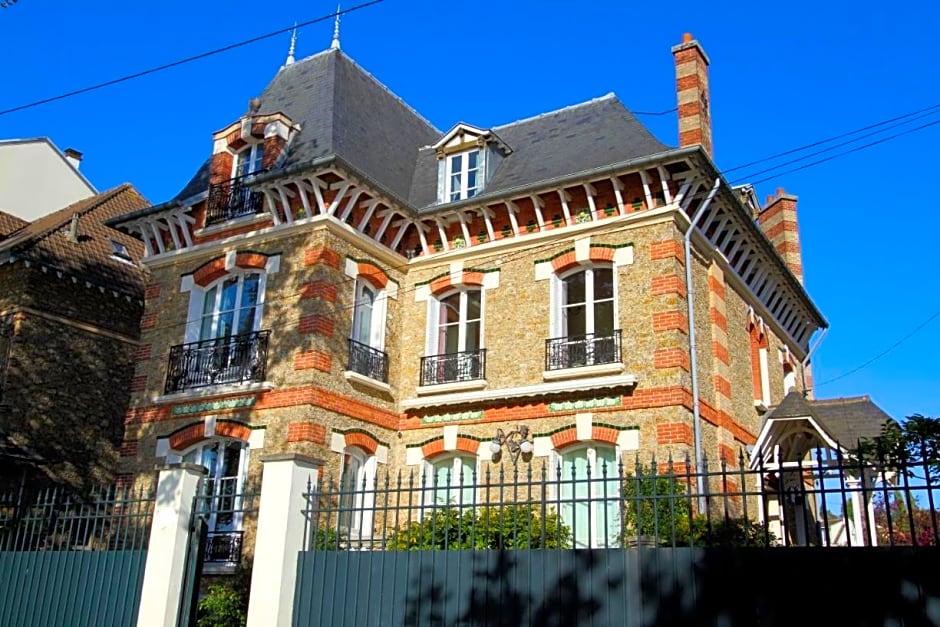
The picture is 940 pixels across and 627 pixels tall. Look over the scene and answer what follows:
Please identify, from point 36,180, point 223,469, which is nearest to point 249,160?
point 223,469

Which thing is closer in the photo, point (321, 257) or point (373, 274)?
point (321, 257)

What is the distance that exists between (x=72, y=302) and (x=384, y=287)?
6884 millimetres

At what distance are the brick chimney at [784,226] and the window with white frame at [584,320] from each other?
321 inches

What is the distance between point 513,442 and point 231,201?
6.64 meters

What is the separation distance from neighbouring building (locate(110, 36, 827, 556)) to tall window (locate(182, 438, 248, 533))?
4 cm

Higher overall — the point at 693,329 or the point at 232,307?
the point at 232,307

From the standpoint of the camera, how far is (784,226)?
68.8 feet

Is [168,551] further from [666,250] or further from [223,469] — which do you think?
[666,250]

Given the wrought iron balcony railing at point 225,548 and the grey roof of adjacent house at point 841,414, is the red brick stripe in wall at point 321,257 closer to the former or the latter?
the wrought iron balcony railing at point 225,548

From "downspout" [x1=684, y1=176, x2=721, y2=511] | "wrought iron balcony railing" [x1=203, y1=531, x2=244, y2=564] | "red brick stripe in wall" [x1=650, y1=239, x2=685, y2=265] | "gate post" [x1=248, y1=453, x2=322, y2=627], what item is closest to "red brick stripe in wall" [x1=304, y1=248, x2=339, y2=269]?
"wrought iron balcony railing" [x1=203, y1=531, x2=244, y2=564]

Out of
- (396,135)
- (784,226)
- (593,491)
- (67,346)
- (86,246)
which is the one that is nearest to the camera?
(593,491)

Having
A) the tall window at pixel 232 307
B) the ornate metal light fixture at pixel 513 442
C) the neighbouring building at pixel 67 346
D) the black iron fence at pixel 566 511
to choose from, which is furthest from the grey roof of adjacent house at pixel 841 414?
the neighbouring building at pixel 67 346

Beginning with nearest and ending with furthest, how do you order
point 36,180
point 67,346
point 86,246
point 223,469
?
point 223,469 < point 67,346 < point 86,246 < point 36,180

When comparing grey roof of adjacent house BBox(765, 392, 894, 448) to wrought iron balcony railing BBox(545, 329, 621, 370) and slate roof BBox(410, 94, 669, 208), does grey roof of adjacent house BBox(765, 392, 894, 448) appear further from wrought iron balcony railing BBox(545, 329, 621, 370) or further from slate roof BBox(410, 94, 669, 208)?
slate roof BBox(410, 94, 669, 208)
